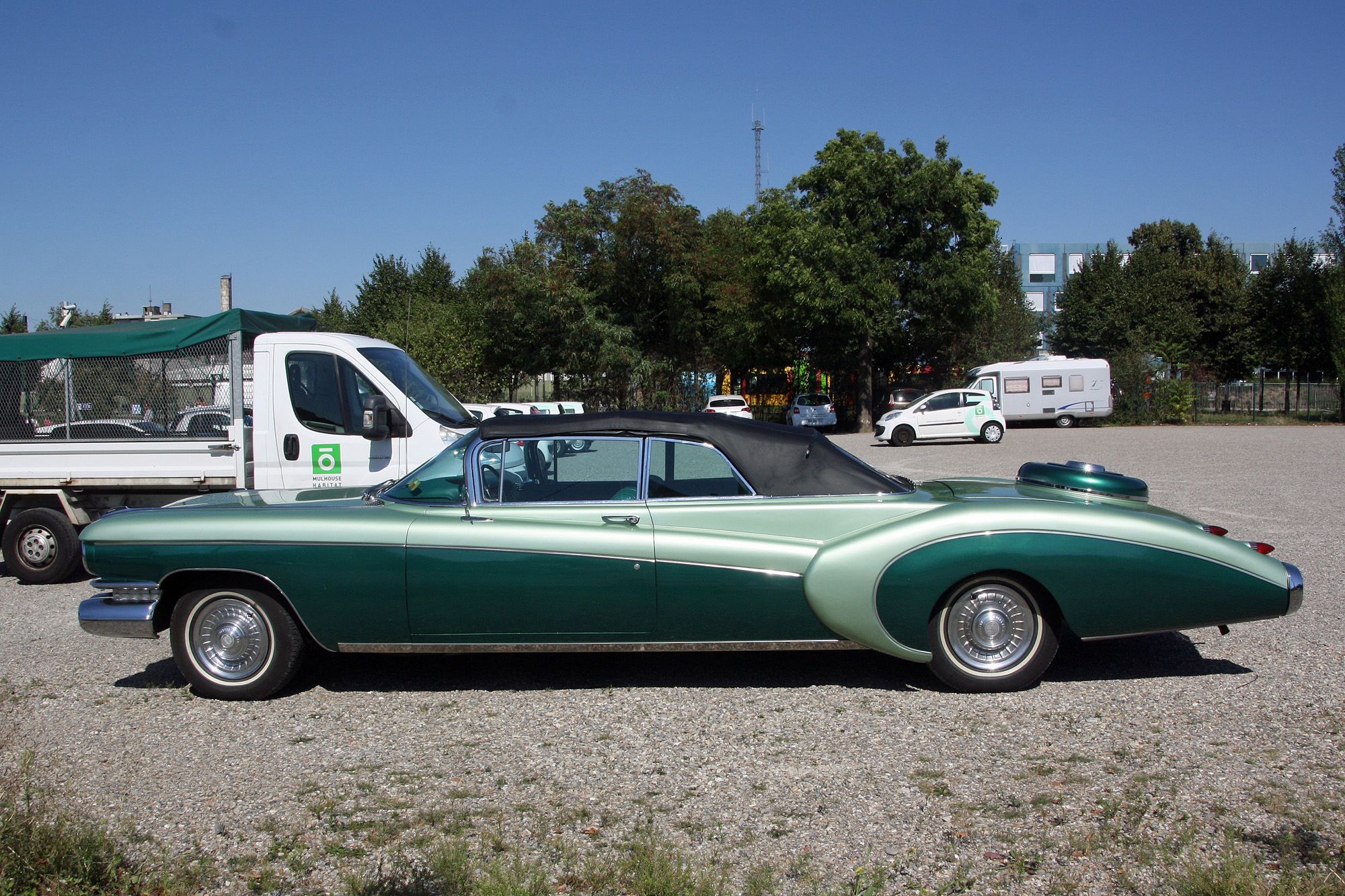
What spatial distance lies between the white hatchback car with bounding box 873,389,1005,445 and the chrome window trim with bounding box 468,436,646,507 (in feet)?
75.1

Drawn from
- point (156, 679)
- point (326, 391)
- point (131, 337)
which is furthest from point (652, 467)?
point (131, 337)

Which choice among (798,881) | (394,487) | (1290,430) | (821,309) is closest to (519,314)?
(821,309)

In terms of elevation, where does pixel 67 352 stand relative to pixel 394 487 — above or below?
above

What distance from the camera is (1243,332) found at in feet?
164

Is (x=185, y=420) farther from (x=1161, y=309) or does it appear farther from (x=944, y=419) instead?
(x=1161, y=309)

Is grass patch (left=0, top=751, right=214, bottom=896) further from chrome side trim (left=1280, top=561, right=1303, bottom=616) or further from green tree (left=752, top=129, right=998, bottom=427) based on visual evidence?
green tree (left=752, top=129, right=998, bottom=427)

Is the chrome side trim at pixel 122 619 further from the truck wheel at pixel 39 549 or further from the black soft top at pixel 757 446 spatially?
the truck wheel at pixel 39 549

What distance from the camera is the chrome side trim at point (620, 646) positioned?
470 centimetres

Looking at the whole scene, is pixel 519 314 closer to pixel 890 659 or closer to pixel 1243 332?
pixel 890 659

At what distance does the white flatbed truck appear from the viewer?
7.97 meters

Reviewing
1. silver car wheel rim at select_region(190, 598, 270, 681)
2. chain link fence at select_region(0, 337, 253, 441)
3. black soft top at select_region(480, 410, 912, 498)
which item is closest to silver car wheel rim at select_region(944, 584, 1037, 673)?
black soft top at select_region(480, 410, 912, 498)

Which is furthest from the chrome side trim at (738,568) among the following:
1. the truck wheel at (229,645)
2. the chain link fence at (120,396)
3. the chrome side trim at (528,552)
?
the chain link fence at (120,396)

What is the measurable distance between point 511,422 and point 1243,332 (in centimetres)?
5461

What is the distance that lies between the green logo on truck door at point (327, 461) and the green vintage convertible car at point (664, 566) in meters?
2.97
